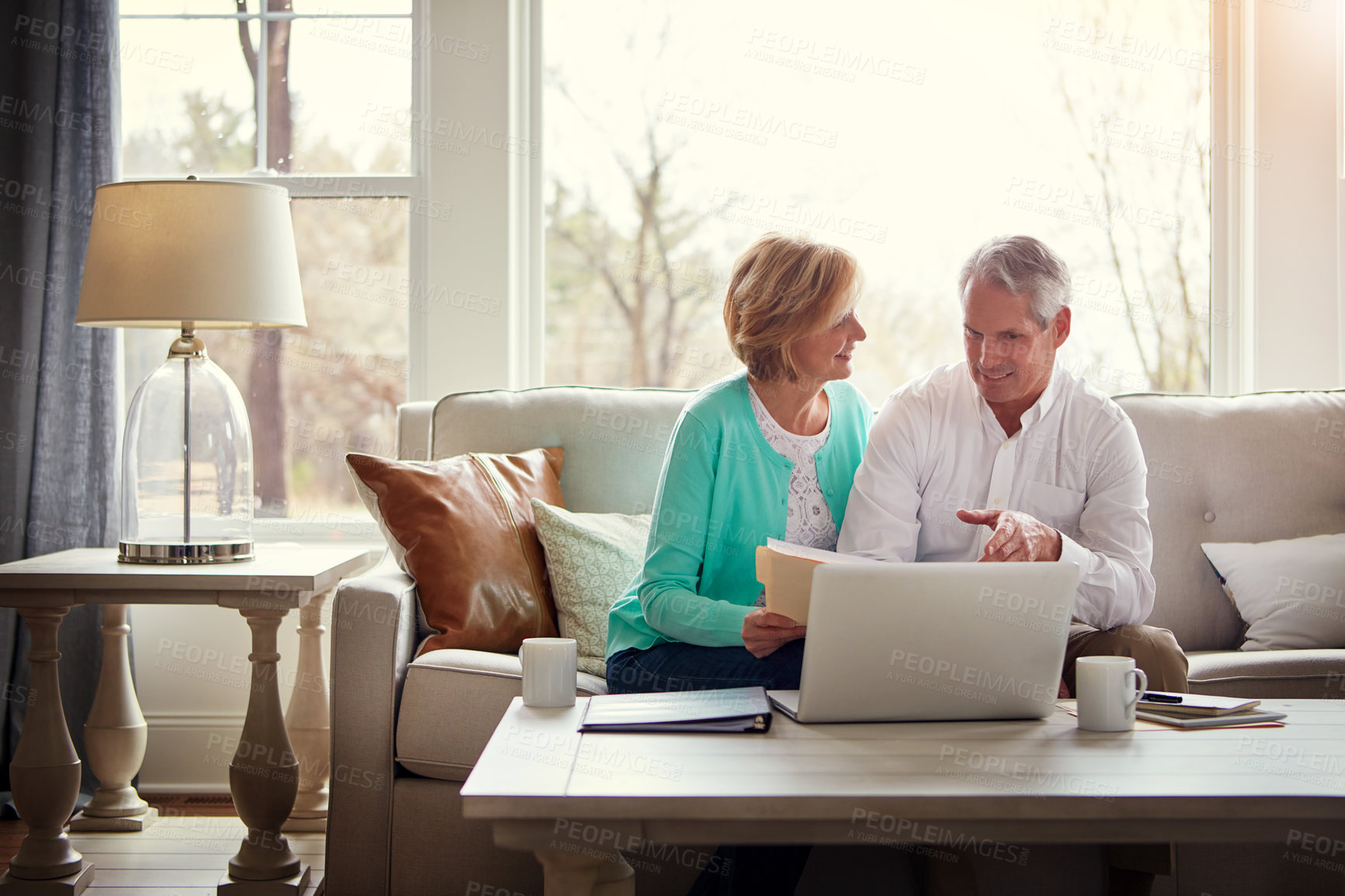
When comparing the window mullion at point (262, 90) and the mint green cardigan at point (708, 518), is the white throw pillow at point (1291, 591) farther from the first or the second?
the window mullion at point (262, 90)

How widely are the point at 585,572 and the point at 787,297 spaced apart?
2.25 feet

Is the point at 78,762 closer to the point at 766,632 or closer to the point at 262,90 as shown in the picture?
the point at 766,632

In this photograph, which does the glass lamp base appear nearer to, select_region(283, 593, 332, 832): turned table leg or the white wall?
select_region(283, 593, 332, 832): turned table leg

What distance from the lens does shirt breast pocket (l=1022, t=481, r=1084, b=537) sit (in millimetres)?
1824

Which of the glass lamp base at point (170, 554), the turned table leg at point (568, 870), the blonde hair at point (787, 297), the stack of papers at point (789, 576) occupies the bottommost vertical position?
the turned table leg at point (568, 870)

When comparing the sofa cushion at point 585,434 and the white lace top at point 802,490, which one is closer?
the white lace top at point 802,490

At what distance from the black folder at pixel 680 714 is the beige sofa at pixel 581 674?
565mm

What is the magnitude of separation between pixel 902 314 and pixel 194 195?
1.80 m

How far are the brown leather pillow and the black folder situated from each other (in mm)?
734

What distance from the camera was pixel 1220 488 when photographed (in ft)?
7.78

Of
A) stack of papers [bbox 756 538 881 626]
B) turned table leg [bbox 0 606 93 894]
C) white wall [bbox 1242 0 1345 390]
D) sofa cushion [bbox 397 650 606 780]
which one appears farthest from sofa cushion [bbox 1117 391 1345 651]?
turned table leg [bbox 0 606 93 894]

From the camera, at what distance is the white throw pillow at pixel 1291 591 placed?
213 centimetres

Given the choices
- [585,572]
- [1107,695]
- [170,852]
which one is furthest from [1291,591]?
[170,852]

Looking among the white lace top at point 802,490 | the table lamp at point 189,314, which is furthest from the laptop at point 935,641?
the table lamp at point 189,314
